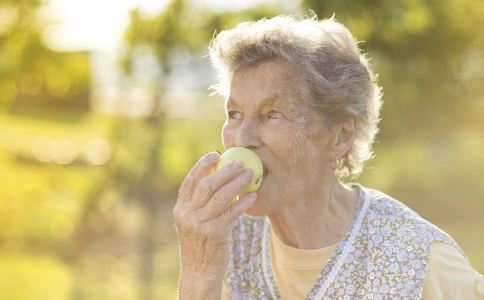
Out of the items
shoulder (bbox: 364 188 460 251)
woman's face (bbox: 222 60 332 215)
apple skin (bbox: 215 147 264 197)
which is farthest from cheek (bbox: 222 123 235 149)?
shoulder (bbox: 364 188 460 251)

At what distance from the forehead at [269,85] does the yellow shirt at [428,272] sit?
58 centimetres

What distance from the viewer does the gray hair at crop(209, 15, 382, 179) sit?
2752 millimetres

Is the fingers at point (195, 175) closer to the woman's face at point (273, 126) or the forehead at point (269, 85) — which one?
the woman's face at point (273, 126)

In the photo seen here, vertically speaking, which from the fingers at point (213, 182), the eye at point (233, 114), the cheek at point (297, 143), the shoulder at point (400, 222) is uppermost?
the eye at point (233, 114)

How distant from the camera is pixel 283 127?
274 centimetres

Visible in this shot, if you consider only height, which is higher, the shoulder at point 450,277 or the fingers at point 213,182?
the fingers at point 213,182

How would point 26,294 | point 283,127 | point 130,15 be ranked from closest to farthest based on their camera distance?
point 283,127 → point 26,294 → point 130,15

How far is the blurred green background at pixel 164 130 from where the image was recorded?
7418mm

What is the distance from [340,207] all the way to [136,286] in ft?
14.1

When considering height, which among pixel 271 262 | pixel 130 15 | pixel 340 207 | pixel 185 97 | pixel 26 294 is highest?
pixel 130 15

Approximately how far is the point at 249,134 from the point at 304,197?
0.35m

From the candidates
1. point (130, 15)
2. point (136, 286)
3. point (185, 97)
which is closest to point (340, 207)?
point (136, 286)

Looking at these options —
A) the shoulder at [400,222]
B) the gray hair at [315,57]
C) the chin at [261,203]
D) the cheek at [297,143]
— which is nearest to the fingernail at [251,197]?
the chin at [261,203]

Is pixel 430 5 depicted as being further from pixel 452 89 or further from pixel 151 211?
pixel 151 211
